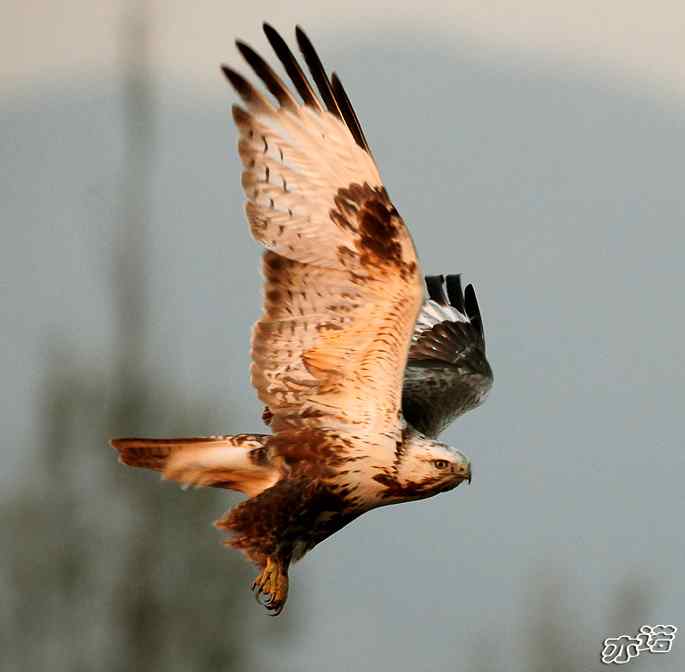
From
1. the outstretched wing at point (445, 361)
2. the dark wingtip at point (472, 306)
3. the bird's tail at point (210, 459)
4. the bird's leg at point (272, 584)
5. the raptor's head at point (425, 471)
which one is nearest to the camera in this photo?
the raptor's head at point (425, 471)

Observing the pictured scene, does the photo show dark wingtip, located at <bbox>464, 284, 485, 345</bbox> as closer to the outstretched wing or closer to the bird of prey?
the outstretched wing

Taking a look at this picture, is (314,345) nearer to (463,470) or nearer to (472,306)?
(463,470)

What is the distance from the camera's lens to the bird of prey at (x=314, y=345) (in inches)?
317

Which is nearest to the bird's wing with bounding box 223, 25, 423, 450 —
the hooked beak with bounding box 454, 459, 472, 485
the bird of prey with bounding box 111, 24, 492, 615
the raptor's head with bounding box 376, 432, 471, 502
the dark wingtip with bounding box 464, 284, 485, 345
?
the bird of prey with bounding box 111, 24, 492, 615

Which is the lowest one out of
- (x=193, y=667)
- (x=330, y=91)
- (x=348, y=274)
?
(x=193, y=667)

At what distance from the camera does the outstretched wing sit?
926cm

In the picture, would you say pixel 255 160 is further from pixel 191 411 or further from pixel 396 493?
pixel 191 411

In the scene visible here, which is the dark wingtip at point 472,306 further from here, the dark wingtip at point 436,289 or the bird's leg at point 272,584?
the bird's leg at point 272,584

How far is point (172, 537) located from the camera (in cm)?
1883

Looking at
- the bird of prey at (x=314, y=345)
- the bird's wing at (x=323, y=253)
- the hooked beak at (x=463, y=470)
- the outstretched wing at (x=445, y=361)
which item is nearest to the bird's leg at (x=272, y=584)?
the bird of prey at (x=314, y=345)

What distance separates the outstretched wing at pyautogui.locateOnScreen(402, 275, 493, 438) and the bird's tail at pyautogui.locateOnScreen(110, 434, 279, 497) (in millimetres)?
956

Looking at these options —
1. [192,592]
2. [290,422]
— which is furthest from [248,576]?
[290,422]

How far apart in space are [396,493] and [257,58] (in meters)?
1.69

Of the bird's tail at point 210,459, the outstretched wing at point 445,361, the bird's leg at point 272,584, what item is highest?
the outstretched wing at point 445,361
